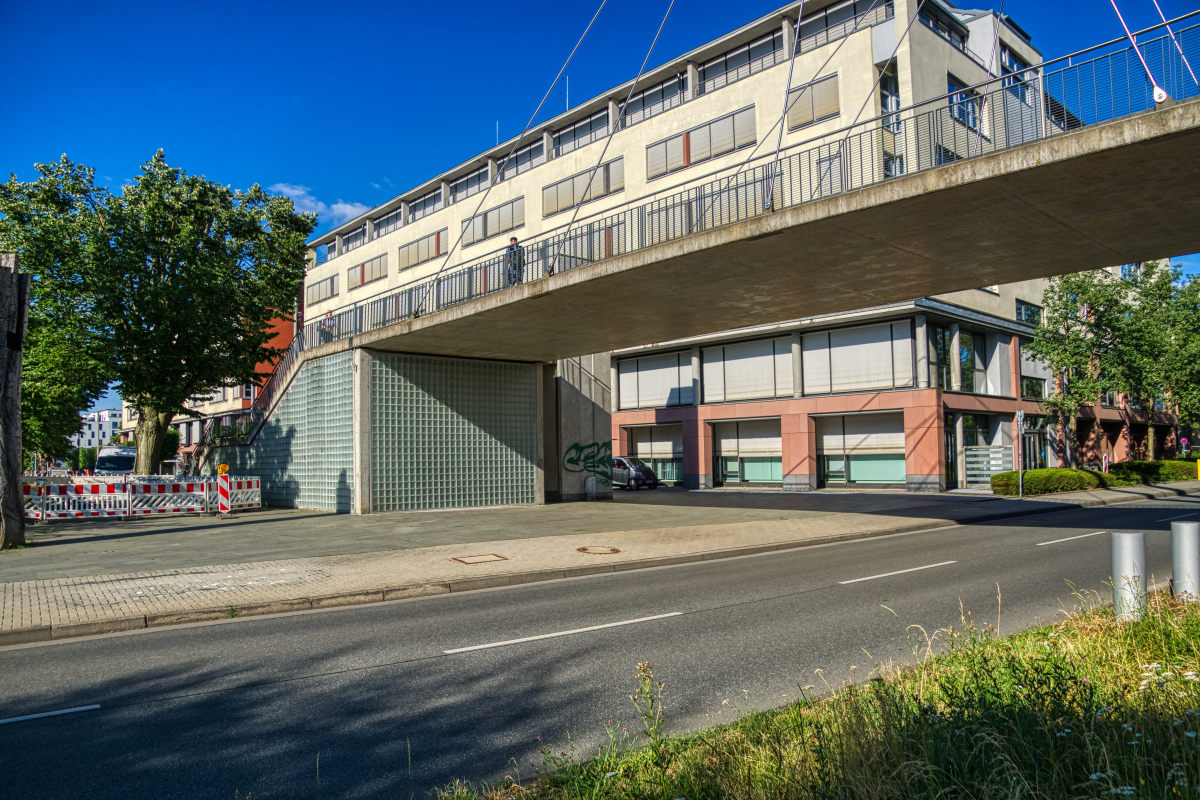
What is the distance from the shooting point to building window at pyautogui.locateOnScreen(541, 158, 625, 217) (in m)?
38.2

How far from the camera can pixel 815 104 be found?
31.6 meters

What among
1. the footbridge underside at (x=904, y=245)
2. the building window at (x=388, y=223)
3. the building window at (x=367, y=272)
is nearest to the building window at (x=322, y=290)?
the building window at (x=367, y=272)

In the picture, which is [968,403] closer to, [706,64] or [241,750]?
[706,64]

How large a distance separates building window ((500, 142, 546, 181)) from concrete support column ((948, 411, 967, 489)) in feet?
85.9

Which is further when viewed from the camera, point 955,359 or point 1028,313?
point 1028,313

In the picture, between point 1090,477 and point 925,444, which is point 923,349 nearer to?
point 925,444

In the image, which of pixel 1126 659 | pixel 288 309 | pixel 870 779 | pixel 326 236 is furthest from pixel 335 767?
pixel 326 236

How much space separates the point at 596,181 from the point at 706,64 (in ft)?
25.6

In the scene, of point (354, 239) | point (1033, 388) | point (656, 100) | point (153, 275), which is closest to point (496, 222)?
point (656, 100)

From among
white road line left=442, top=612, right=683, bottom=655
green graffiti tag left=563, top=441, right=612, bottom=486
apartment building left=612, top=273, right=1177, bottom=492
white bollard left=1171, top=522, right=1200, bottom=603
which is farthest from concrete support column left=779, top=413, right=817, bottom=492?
white bollard left=1171, top=522, right=1200, bottom=603

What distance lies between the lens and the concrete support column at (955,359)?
110 ft

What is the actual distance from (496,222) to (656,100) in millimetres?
11606

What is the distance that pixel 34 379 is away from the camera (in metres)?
22.6

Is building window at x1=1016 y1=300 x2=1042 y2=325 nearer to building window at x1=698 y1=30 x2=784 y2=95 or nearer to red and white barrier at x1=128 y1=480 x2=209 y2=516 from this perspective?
building window at x1=698 y1=30 x2=784 y2=95
